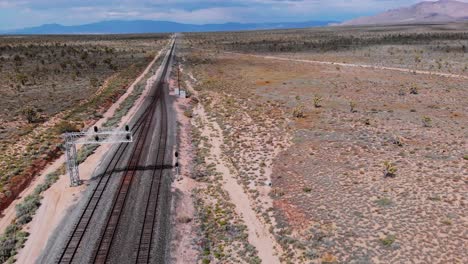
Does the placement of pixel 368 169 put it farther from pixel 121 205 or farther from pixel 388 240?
pixel 121 205

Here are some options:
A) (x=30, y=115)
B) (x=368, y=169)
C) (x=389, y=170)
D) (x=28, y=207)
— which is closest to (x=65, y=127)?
(x=30, y=115)

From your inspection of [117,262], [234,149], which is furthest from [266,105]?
[117,262]

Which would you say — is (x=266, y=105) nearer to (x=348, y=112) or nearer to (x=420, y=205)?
(x=348, y=112)

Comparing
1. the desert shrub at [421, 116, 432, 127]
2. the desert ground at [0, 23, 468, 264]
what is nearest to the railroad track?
the desert ground at [0, 23, 468, 264]

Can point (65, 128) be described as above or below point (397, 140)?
above

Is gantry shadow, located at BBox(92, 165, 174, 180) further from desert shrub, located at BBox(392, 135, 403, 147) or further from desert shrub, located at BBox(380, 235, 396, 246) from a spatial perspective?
desert shrub, located at BBox(392, 135, 403, 147)

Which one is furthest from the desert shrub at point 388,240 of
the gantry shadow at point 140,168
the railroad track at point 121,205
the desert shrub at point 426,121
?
the desert shrub at point 426,121
